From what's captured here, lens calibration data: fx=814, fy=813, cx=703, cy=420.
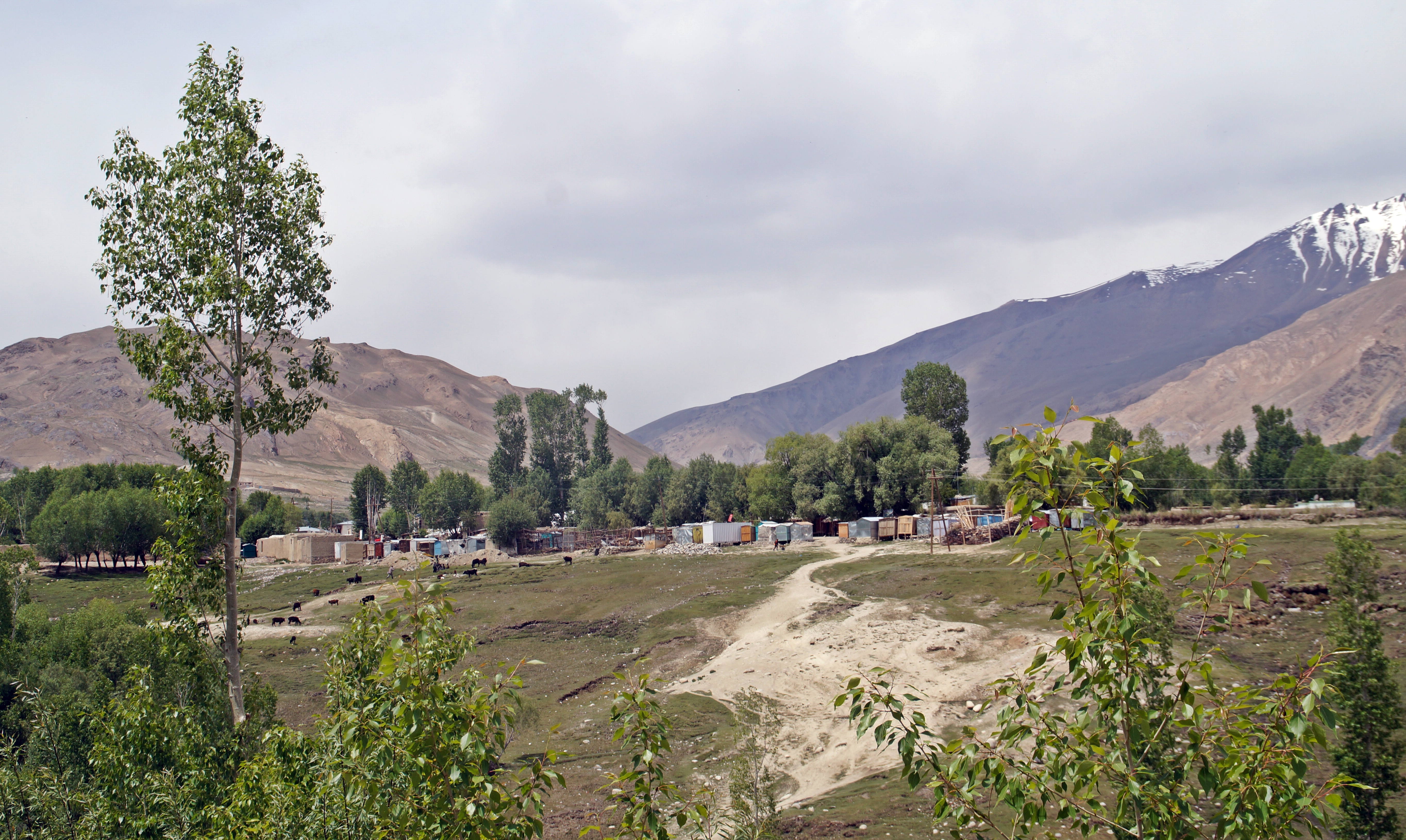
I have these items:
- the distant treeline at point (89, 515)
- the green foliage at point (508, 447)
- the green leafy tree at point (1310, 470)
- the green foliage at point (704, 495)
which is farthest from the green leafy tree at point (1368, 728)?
the green foliage at point (508, 447)

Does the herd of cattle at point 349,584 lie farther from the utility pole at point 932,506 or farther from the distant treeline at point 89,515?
the utility pole at point 932,506

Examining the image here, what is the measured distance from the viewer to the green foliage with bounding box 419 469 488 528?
436 ft

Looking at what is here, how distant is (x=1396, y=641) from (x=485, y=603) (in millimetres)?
53405

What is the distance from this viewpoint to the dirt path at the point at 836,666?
29656 mm

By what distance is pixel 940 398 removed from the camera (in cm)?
11638

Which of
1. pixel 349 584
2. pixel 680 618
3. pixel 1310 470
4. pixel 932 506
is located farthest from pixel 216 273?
pixel 1310 470

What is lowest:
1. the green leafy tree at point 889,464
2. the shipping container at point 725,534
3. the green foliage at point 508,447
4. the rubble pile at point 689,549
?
the rubble pile at point 689,549

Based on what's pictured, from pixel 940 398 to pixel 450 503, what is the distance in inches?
3104

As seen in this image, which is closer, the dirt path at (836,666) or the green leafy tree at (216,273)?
the green leafy tree at (216,273)

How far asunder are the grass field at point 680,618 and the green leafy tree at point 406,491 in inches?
2297

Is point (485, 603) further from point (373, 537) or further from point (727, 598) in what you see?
point (373, 537)

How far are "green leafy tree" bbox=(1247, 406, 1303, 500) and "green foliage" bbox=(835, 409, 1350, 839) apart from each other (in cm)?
11167

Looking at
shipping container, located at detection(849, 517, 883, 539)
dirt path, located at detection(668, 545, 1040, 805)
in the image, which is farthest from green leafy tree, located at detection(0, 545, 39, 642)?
shipping container, located at detection(849, 517, 883, 539)

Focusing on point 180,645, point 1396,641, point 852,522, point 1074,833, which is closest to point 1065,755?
point 180,645
